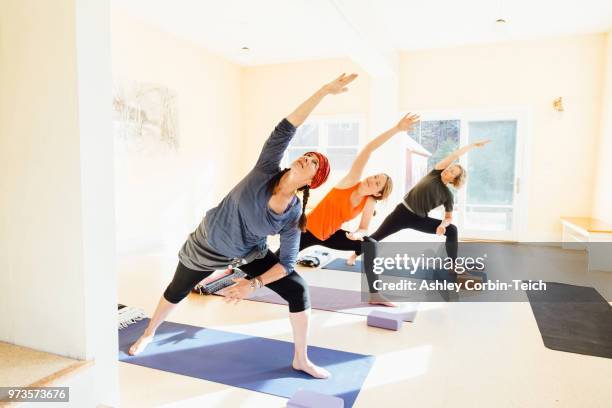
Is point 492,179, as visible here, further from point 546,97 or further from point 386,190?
point 386,190

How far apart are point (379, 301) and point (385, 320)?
0.47m

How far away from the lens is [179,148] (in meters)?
5.70

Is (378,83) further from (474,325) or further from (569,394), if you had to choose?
(569,394)

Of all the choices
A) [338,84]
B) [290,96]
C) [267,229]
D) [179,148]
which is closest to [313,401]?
[267,229]

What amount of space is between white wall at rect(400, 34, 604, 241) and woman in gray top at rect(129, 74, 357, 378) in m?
4.64

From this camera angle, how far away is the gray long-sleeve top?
71.2 inches

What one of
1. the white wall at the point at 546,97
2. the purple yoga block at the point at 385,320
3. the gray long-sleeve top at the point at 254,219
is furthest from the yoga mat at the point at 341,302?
the white wall at the point at 546,97

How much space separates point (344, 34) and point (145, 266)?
10.6 ft

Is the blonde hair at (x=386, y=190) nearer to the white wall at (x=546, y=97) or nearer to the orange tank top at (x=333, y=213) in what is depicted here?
the orange tank top at (x=333, y=213)

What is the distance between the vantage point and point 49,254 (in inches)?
55.4

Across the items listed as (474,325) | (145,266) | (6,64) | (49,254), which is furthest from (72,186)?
(145,266)

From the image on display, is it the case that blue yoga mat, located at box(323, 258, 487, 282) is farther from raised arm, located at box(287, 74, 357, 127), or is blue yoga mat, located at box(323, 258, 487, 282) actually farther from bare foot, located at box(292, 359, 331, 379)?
raised arm, located at box(287, 74, 357, 127)

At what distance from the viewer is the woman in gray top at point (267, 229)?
1792mm

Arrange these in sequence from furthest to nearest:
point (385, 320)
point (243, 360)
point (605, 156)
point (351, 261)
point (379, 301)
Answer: point (605, 156) < point (351, 261) < point (379, 301) < point (385, 320) < point (243, 360)
